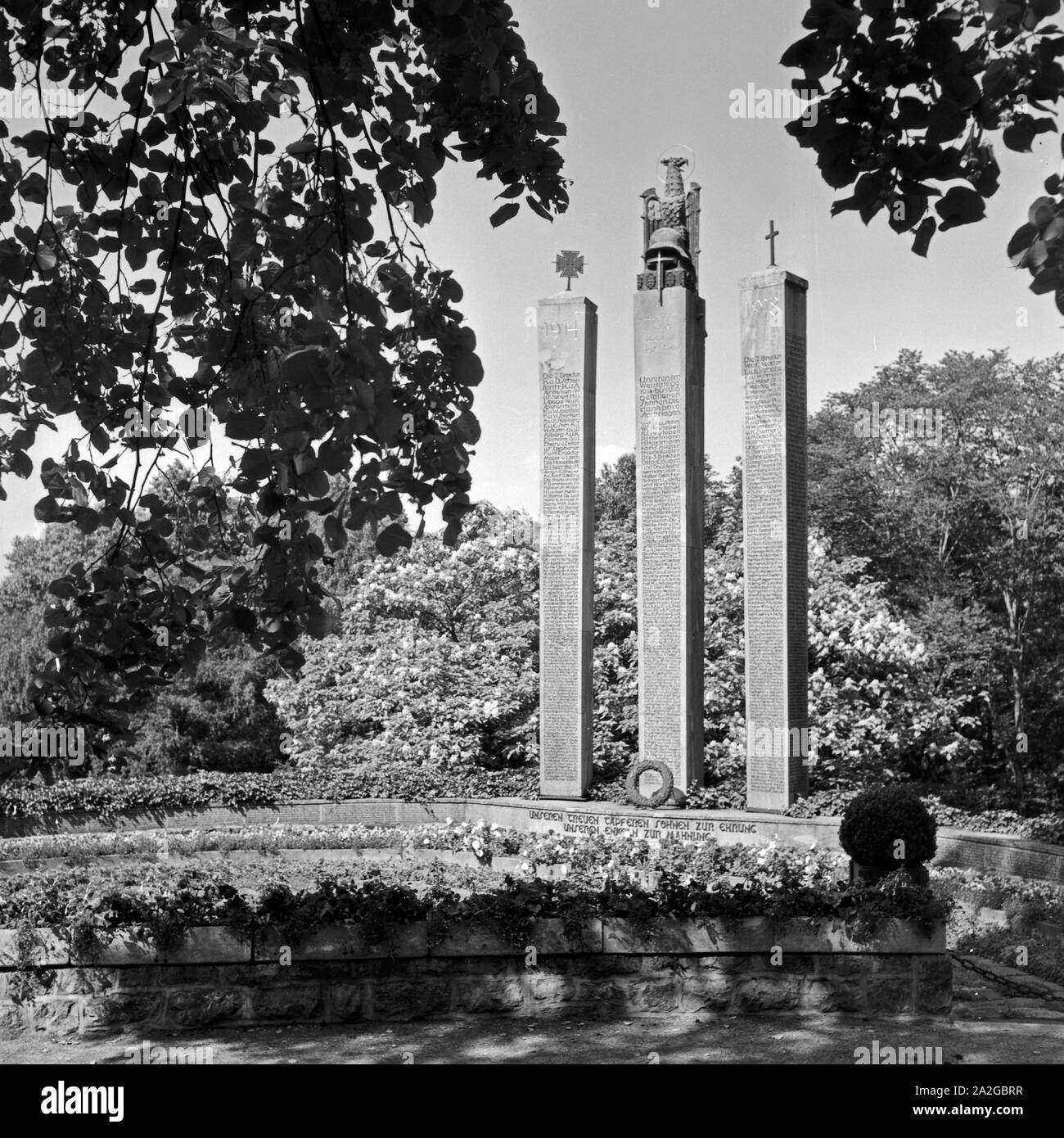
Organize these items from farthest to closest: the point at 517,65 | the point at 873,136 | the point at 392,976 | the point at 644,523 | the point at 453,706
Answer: the point at 453,706 → the point at 644,523 → the point at 392,976 → the point at 517,65 → the point at 873,136

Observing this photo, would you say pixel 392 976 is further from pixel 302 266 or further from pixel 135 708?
pixel 302 266

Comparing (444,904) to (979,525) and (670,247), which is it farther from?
(979,525)

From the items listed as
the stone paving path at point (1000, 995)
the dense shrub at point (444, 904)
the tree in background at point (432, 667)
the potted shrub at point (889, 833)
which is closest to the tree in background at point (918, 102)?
the dense shrub at point (444, 904)

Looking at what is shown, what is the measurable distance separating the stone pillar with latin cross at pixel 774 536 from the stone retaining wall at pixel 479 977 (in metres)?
9.68

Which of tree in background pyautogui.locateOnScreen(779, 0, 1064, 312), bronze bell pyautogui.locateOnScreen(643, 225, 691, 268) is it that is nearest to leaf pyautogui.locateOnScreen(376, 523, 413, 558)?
tree in background pyautogui.locateOnScreen(779, 0, 1064, 312)

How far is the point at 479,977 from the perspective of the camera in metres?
6.71

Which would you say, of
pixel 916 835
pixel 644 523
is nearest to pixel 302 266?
pixel 916 835

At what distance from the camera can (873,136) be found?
3.24 metres

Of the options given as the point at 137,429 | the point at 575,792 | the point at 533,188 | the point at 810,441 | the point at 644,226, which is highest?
the point at 644,226

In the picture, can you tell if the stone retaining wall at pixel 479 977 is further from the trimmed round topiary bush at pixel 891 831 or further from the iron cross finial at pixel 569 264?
the iron cross finial at pixel 569 264

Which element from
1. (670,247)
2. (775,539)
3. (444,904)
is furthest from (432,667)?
(444,904)

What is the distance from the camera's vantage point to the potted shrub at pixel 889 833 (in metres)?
8.98

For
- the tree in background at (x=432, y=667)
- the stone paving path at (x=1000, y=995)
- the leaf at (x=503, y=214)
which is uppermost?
the leaf at (x=503, y=214)
